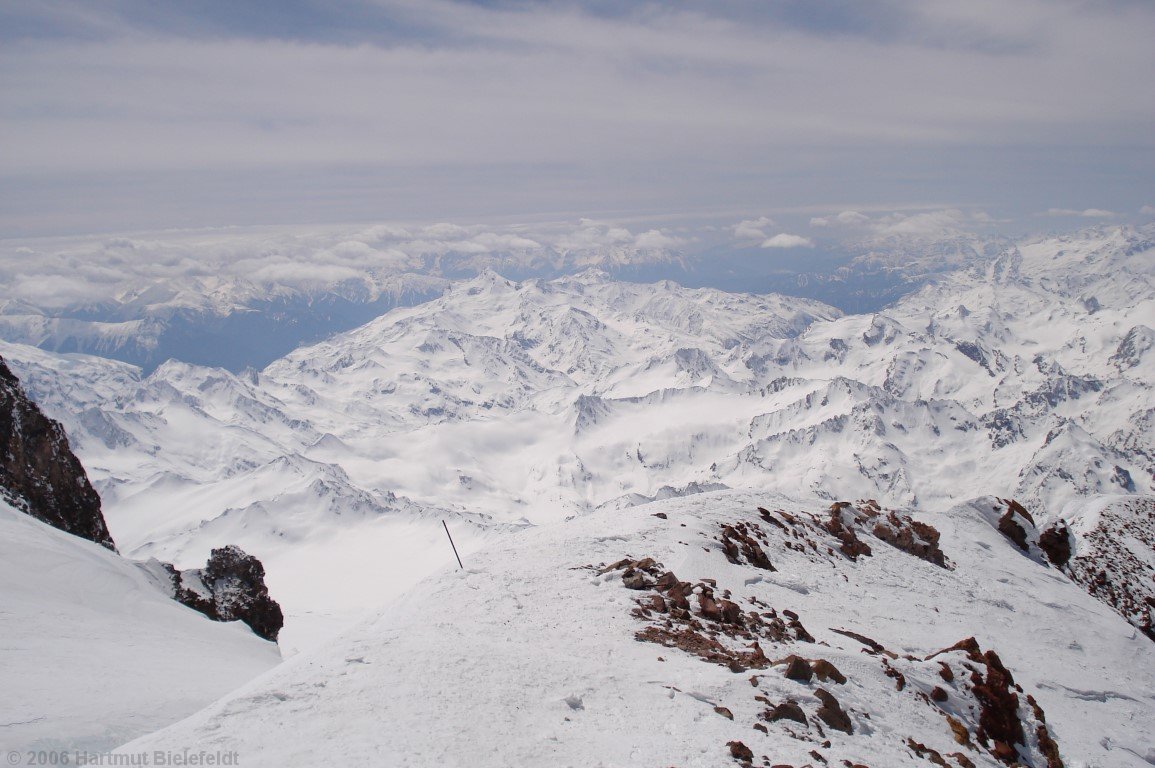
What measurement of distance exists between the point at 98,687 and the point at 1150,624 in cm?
5478

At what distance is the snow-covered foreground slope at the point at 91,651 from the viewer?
12.1 m

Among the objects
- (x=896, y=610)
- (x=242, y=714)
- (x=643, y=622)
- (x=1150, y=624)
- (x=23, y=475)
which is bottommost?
(x=1150, y=624)

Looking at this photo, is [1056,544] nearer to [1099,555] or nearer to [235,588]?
[1099,555]

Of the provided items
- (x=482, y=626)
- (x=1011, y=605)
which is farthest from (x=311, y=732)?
(x=1011, y=605)

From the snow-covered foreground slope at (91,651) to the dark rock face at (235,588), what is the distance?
10.6 metres

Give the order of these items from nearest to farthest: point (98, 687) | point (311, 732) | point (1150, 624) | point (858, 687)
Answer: point (311, 732) → point (98, 687) → point (858, 687) → point (1150, 624)

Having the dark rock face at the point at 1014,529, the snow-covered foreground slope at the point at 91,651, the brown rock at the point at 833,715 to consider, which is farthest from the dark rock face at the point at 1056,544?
the snow-covered foreground slope at the point at 91,651

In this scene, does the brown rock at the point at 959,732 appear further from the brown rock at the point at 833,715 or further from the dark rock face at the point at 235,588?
the dark rock face at the point at 235,588

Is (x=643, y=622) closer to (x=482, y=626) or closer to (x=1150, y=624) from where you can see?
(x=482, y=626)

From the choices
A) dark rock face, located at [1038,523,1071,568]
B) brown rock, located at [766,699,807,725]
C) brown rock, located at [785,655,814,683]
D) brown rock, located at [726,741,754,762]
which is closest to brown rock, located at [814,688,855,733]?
brown rock, located at [766,699,807,725]

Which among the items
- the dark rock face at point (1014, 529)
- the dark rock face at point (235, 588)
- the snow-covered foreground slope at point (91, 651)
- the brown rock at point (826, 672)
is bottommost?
the dark rock face at point (235, 588)

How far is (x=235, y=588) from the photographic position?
132 feet

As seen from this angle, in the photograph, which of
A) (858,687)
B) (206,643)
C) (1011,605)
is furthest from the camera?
(1011,605)

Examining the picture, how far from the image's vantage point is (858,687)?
48.7 feet
